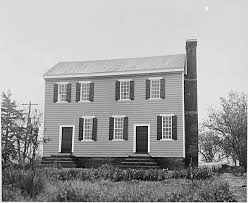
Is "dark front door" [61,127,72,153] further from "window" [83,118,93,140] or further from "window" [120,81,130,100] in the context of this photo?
"window" [120,81,130,100]

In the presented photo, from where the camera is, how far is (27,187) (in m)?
5.64

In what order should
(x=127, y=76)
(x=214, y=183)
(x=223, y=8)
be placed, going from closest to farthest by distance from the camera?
(x=214, y=183), (x=223, y=8), (x=127, y=76)

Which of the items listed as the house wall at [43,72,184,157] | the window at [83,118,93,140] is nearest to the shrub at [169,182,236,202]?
the house wall at [43,72,184,157]

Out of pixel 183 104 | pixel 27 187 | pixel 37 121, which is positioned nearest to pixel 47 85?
pixel 37 121

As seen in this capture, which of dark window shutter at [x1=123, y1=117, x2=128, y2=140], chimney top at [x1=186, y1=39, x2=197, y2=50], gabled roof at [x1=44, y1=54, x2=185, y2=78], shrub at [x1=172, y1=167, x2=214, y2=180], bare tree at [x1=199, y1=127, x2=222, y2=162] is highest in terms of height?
chimney top at [x1=186, y1=39, x2=197, y2=50]

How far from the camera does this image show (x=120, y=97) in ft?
20.3

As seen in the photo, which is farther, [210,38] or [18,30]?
[18,30]

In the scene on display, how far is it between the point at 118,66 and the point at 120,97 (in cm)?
52

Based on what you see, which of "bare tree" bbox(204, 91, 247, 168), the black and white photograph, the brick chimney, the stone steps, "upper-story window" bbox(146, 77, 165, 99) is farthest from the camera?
"upper-story window" bbox(146, 77, 165, 99)

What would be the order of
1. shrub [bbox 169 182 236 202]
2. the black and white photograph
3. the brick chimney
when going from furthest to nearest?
the brick chimney < the black and white photograph < shrub [bbox 169 182 236 202]

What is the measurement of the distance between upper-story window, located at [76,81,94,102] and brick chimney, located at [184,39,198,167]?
1.45 metres

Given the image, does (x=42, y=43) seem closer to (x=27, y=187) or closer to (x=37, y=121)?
(x=37, y=121)

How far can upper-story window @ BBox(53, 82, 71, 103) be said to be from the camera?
6.23 m

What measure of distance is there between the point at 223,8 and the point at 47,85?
289cm
